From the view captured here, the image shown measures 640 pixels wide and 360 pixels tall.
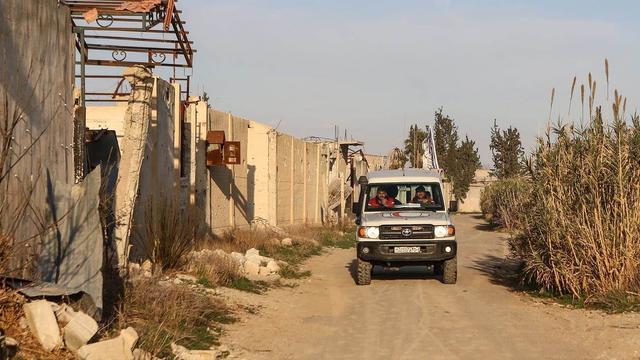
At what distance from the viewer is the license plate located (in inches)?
599

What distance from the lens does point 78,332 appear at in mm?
6961

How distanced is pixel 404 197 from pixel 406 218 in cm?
113

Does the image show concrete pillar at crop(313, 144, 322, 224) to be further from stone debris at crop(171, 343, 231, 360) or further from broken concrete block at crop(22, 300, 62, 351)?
broken concrete block at crop(22, 300, 62, 351)

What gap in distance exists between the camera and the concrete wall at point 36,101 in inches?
312

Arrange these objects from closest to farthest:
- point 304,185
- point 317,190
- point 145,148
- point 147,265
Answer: point 147,265 → point 145,148 → point 304,185 → point 317,190

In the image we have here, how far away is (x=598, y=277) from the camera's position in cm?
1248

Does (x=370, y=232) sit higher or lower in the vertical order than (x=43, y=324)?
higher

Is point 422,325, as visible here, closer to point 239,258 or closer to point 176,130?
point 239,258

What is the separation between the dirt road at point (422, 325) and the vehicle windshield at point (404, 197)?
1.52 meters

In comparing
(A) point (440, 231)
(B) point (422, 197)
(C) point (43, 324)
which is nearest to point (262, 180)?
(B) point (422, 197)

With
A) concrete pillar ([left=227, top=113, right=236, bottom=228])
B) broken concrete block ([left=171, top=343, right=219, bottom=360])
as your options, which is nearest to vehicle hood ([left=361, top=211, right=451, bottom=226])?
concrete pillar ([left=227, top=113, right=236, bottom=228])

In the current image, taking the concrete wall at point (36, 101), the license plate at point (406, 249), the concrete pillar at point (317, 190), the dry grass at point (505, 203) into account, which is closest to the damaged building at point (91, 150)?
the concrete wall at point (36, 101)

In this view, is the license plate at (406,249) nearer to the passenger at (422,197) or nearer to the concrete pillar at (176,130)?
the passenger at (422,197)

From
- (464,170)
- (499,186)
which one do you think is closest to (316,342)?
(499,186)
